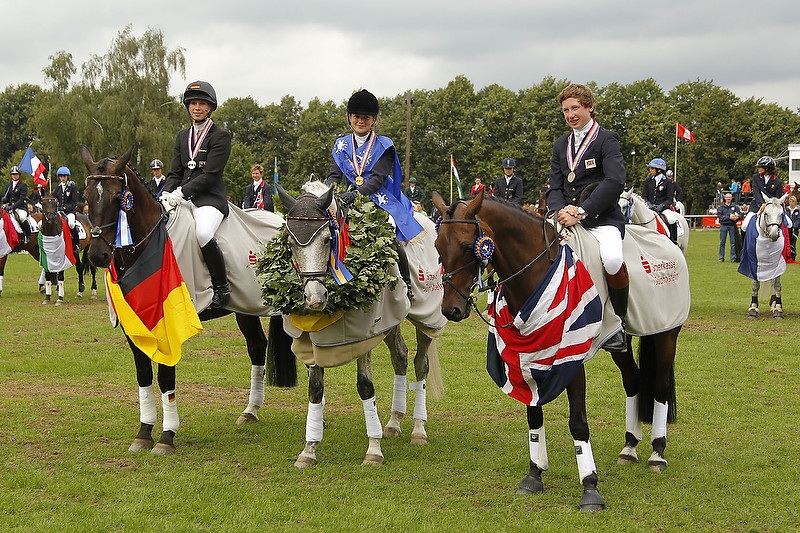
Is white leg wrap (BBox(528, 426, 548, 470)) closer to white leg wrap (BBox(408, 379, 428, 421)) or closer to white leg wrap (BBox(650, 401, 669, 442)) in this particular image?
white leg wrap (BBox(650, 401, 669, 442))

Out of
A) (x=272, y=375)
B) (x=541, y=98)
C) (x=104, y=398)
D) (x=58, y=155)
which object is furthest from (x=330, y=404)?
(x=541, y=98)

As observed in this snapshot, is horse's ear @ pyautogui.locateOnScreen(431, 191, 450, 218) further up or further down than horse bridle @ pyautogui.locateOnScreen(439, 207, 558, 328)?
further up

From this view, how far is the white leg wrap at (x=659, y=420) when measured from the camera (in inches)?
277

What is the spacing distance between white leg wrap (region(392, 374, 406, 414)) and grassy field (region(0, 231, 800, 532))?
0.43 meters

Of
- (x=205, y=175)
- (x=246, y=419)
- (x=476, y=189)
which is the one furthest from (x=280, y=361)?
(x=476, y=189)

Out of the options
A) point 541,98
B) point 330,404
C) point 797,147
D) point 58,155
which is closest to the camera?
point 330,404

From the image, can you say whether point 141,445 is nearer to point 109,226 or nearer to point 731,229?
point 109,226

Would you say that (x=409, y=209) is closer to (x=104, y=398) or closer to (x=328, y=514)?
(x=328, y=514)

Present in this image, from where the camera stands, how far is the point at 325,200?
6375mm

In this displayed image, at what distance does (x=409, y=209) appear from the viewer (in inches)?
311

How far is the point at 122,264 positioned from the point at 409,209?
2734 mm

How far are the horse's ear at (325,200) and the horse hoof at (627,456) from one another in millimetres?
3391

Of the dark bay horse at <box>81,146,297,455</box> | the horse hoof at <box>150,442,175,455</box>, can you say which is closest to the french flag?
the dark bay horse at <box>81,146,297,455</box>

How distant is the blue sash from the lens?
7.55 m
